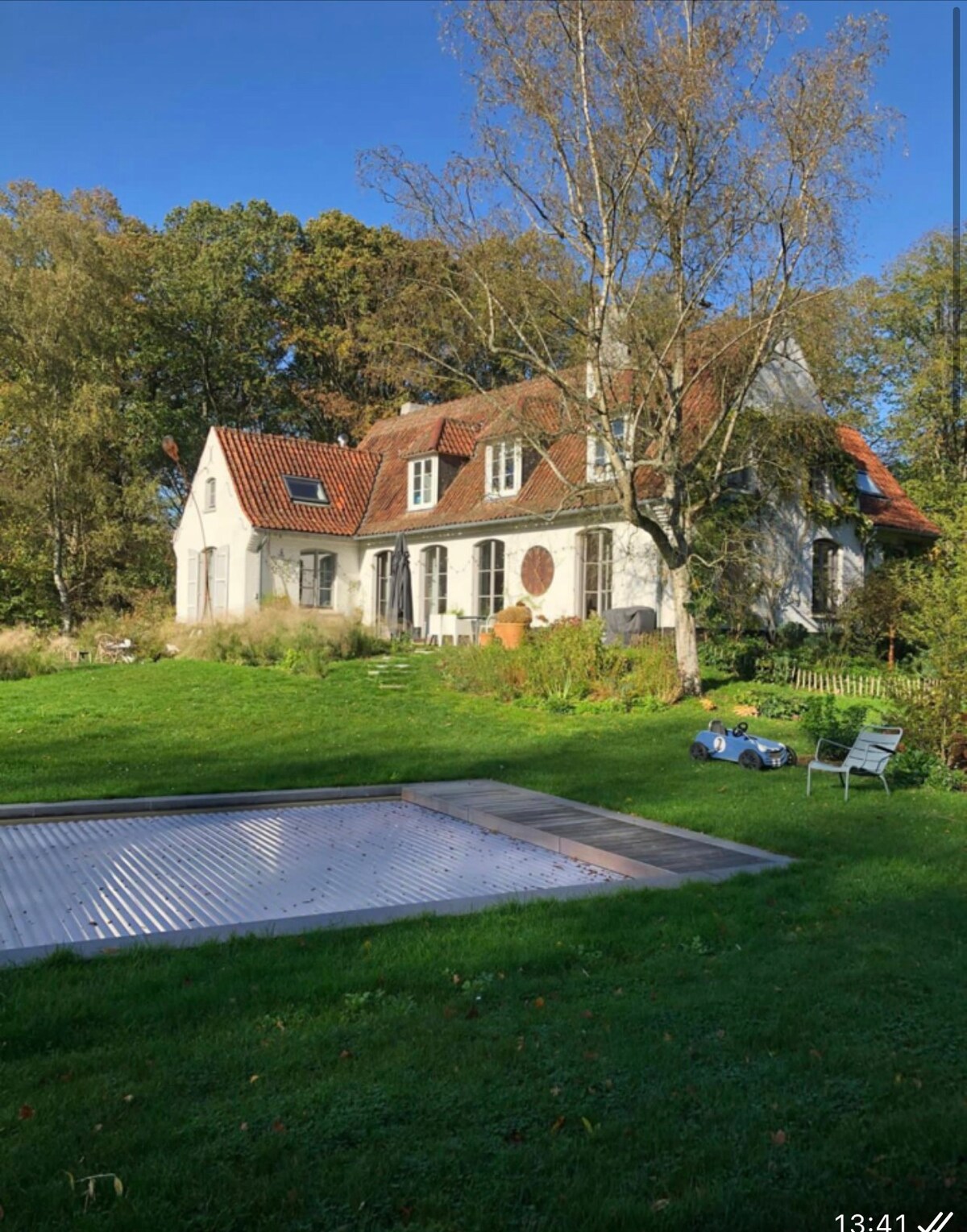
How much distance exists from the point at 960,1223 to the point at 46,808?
7.53 m

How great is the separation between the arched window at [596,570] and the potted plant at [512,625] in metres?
1.59

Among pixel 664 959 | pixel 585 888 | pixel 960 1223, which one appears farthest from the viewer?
pixel 585 888

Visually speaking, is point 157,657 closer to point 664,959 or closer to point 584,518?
point 584,518

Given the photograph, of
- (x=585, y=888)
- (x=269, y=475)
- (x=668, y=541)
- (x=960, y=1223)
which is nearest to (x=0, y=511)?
(x=269, y=475)

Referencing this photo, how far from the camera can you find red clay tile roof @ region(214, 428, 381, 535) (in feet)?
90.7

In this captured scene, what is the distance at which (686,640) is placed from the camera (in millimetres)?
17422

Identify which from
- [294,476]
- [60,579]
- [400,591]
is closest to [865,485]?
[400,591]

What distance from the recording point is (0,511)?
32.3 m

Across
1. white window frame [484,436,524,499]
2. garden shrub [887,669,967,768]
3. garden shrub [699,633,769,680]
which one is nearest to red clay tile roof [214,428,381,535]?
white window frame [484,436,524,499]

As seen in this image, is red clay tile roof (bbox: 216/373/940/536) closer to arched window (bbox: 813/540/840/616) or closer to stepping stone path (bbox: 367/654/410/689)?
arched window (bbox: 813/540/840/616)

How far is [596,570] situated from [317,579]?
31.1 ft

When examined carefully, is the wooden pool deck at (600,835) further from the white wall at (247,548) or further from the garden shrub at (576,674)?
the white wall at (247,548)

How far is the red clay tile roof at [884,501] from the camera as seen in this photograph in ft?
80.0

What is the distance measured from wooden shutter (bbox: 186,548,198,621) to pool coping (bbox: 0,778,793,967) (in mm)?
21724
